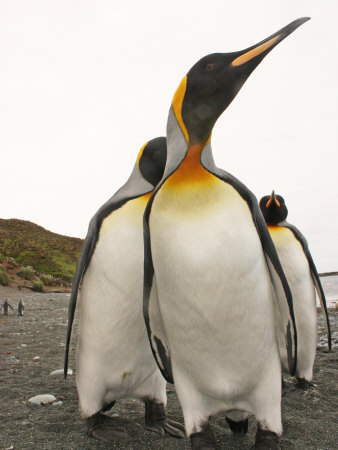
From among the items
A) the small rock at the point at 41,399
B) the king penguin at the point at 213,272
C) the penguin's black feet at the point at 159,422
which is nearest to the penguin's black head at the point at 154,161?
the king penguin at the point at 213,272

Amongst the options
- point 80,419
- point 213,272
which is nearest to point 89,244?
point 213,272

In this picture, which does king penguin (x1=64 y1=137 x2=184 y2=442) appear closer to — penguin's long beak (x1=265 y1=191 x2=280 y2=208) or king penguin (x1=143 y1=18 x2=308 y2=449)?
king penguin (x1=143 y1=18 x2=308 y2=449)

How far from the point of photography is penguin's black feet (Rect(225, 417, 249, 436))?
2644 millimetres

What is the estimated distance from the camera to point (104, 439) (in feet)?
8.75

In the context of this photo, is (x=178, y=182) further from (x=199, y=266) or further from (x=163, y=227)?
(x=199, y=266)

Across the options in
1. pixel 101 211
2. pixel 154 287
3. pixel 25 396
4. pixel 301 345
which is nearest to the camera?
pixel 154 287

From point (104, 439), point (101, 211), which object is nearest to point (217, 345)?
point (104, 439)

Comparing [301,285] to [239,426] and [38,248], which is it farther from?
[38,248]

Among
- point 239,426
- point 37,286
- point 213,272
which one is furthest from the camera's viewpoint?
point 37,286

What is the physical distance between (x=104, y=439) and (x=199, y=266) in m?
1.39

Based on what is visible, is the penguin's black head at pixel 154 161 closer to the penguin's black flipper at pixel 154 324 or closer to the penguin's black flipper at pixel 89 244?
the penguin's black flipper at pixel 89 244

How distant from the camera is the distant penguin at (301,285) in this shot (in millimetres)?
3961

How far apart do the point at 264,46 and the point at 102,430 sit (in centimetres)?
254

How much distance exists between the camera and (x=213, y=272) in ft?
6.98
